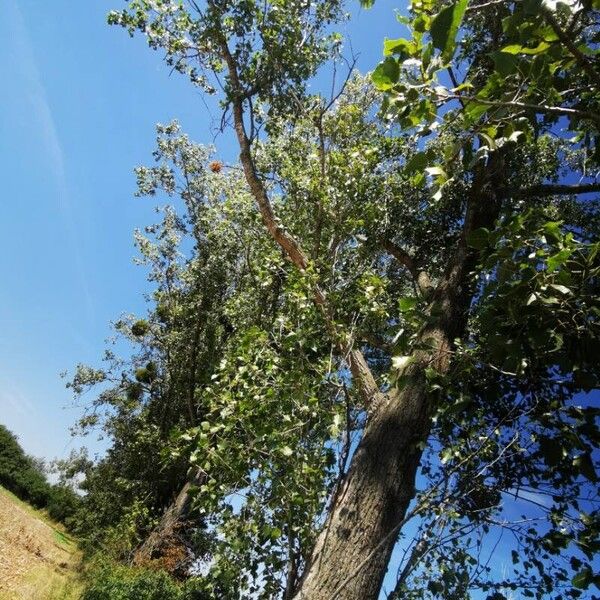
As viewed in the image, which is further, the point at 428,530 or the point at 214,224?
the point at 214,224

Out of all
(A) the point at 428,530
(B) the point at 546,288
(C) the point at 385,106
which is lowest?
(A) the point at 428,530

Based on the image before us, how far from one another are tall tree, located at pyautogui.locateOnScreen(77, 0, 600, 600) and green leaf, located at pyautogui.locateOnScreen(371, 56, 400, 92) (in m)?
0.01

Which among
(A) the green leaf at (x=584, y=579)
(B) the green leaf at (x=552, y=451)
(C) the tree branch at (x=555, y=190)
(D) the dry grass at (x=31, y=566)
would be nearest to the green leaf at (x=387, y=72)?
(B) the green leaf at (x=552, y=451)

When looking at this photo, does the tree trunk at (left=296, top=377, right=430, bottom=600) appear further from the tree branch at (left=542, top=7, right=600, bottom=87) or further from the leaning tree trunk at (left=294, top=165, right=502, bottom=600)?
the tree branch at (left=542, top=7, right=600, bottom=87)

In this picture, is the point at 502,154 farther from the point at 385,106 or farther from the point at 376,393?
the point at 385,106

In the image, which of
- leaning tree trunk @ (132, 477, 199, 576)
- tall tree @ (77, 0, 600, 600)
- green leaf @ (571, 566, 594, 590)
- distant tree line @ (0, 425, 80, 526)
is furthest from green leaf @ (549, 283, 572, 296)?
distant tree line @ (0, 425, 80, 526)

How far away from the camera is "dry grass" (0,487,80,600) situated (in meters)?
10.5

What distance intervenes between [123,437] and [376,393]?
15958 millimetres

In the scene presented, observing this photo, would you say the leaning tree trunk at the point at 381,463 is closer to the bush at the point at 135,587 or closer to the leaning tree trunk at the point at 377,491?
the leaning tree trunk at the point at 377,491

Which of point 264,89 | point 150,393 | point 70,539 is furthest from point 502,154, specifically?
point 70,539

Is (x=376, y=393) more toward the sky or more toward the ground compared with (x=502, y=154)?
more toward the ground

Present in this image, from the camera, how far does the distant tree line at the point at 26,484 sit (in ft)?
105

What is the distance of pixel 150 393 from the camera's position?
17797mm

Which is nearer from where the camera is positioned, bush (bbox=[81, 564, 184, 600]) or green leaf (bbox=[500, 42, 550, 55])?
green leaf (bbox=[500, 42, 550, 55])
